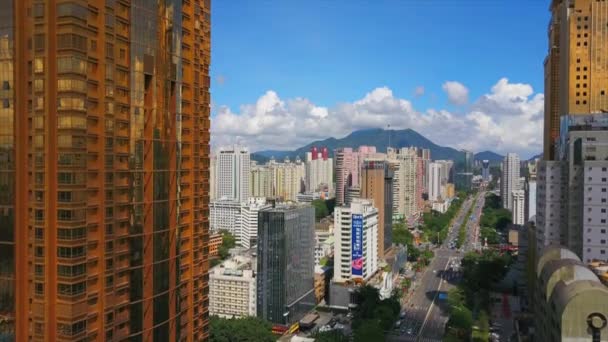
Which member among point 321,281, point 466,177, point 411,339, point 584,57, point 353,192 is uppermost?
point 584,57

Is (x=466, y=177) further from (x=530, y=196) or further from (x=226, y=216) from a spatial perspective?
(x=530, y=196)

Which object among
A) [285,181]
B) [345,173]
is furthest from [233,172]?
[345,173]

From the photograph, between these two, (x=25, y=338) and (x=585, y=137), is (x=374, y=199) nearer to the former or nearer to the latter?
(x=585, y=137)

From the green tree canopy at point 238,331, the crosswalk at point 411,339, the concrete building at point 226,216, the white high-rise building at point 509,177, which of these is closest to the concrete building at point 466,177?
the white high-rise building at point 509,177

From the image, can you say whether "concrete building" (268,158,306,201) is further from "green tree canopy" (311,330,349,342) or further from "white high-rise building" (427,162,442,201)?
"green tree canopy" (311,330,349,342)

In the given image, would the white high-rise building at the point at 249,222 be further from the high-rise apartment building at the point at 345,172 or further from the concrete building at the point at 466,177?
the concrete building at the point at 466,177

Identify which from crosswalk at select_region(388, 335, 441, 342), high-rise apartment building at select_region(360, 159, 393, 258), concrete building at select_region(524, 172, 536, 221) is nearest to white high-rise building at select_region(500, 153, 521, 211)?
concrete building at select_region(524, 172, 536, 221)
